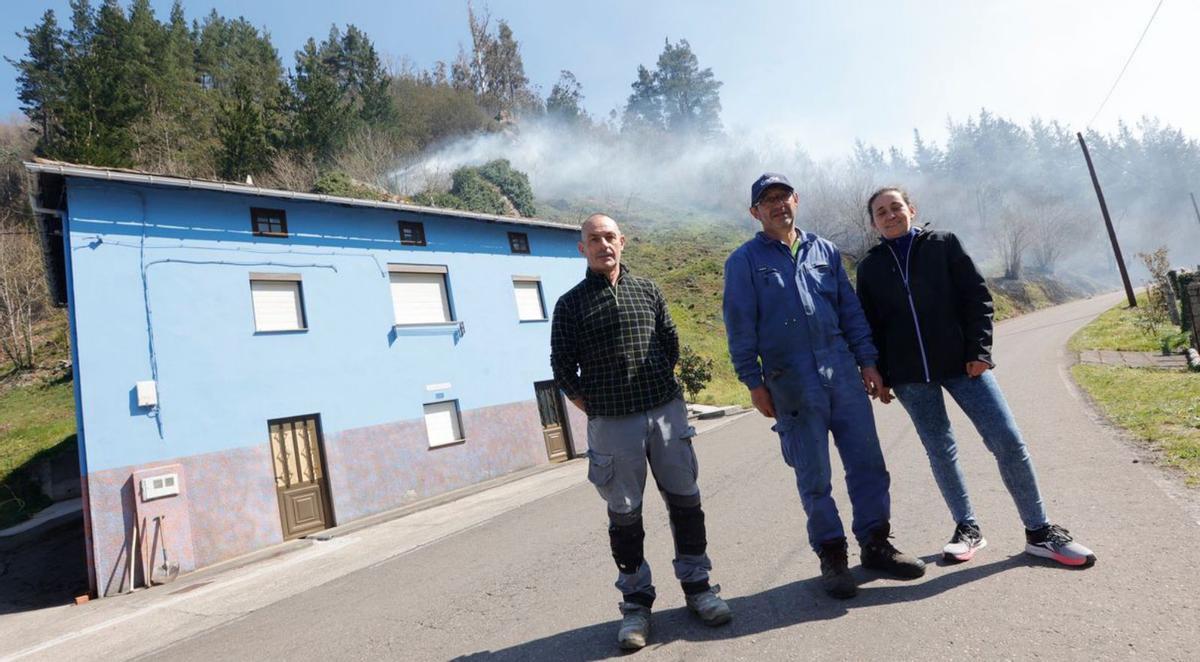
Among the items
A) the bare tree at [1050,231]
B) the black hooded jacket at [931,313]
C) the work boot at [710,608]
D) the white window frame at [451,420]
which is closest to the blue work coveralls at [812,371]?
the black hooded jacket at [931,313]

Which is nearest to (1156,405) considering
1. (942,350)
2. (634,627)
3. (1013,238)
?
(942,350)

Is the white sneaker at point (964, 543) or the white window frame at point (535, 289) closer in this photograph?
the white sneaker at point (964, 543)

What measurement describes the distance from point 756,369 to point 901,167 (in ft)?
317

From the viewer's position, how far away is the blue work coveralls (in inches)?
116

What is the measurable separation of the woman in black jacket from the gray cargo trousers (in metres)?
1.18

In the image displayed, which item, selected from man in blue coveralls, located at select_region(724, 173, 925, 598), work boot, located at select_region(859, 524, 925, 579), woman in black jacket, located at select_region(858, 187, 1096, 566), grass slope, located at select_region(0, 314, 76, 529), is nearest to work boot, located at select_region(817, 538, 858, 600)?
man in blue coveralls, located at select_region(724, 173, 925, 598)

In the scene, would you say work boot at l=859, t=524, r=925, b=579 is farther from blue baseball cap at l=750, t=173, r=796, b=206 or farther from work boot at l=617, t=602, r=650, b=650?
blue baseball cap at l=750, t=173, r=796, b=206

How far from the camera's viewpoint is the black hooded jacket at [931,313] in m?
3.06

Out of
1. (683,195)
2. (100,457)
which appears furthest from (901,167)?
(100,457)

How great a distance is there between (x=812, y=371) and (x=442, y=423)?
39.4ft

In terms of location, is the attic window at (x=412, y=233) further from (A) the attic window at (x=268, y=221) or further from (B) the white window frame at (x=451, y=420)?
(B) the white window frame at (x=451, y=420)

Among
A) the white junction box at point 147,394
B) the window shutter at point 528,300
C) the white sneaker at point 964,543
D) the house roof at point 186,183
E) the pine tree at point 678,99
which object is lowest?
the white sneaker at point 964,543

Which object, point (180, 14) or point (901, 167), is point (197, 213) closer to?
point (180, 14)

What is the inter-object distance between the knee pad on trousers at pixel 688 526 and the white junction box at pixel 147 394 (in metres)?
10.3
